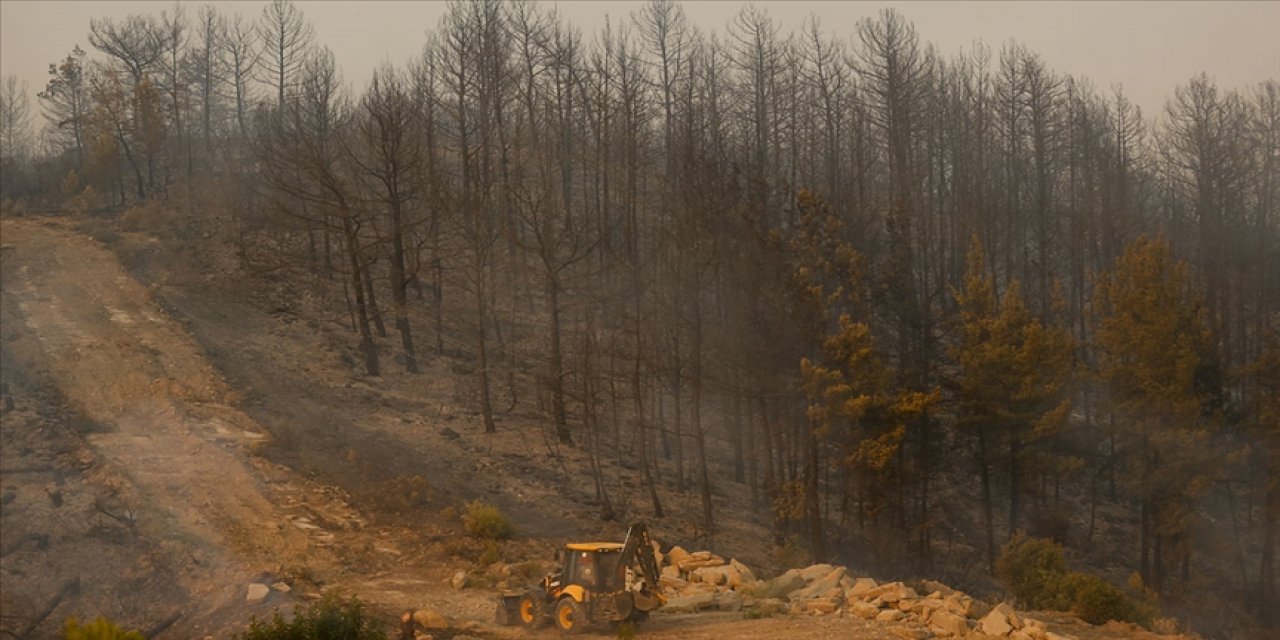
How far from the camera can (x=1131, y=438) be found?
120 feet

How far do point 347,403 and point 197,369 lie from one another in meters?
4.46

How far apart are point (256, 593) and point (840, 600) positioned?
11.0m

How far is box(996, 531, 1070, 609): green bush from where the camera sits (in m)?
26.0

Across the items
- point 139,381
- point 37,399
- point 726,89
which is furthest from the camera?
point 726,89

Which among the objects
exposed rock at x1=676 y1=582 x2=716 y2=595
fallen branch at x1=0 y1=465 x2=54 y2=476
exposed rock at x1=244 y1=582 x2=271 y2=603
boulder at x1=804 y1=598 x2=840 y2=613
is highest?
fallen branch at x1=0 y1=465 x2=54 y2=476

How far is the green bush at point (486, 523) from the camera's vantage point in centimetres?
2572

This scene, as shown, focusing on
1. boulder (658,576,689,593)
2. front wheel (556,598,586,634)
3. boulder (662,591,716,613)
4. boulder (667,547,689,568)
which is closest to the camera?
front wheel (556,598,586,634)

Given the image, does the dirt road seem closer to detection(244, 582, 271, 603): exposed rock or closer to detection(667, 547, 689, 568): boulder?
detection(244, 582, 271, 603): exposed rock

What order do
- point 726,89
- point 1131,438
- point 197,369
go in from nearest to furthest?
point 197,369 → point 1131,438 → point 726,89

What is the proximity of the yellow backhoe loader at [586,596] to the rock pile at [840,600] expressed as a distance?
2.00 m

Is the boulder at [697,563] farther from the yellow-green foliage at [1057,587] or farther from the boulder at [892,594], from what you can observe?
the yellow-green foliage at [1057,587]

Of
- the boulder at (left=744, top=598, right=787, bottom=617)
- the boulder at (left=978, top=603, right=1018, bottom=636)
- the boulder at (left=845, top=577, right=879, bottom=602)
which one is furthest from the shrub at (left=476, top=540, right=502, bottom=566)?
the boulder at (left=978, top=603, right=1018, bottom=636)

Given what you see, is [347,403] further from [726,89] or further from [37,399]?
[726,89]

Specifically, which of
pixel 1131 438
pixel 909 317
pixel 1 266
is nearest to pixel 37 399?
pixel 1 266
